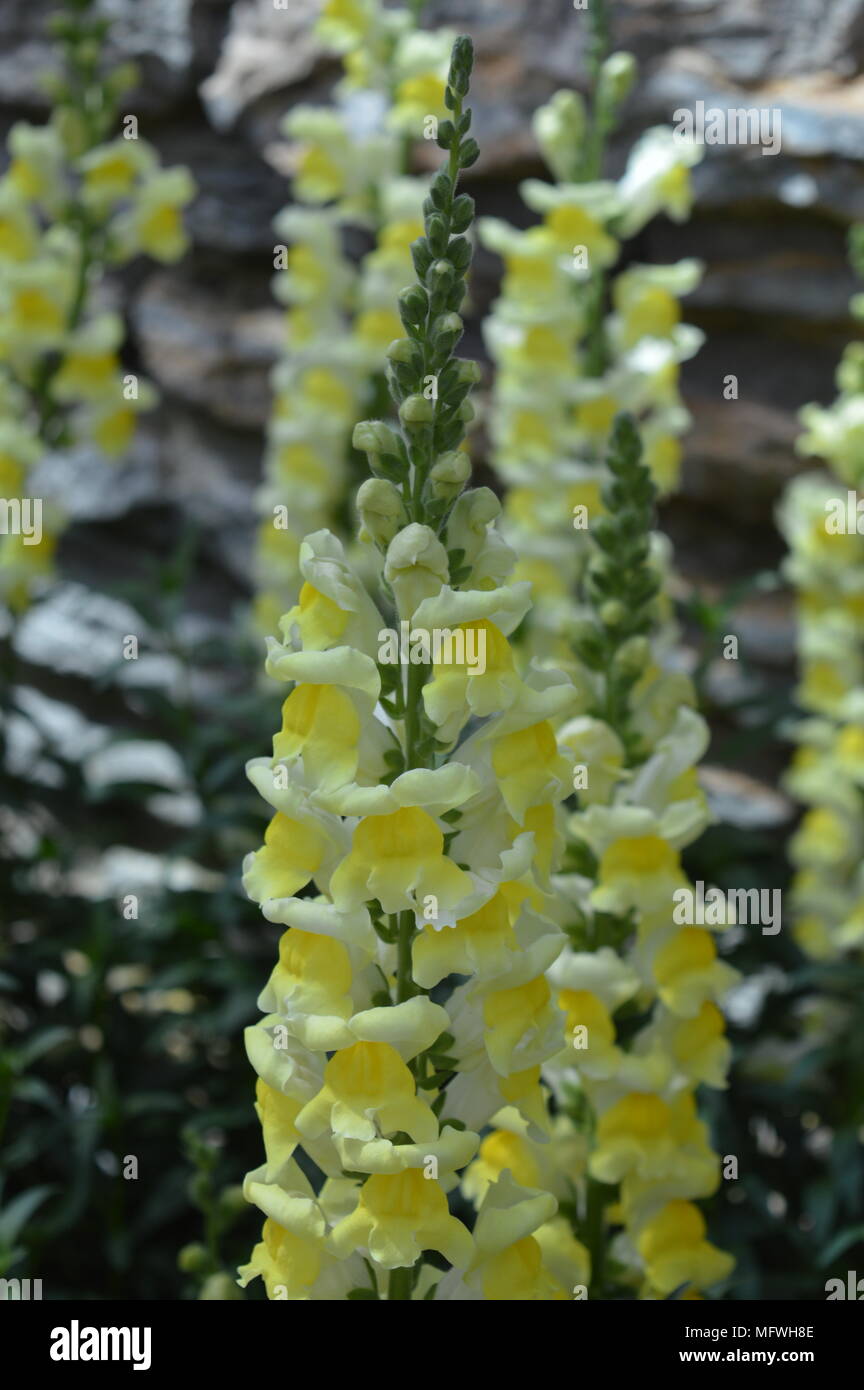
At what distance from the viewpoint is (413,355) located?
1667mm

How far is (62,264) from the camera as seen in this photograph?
3.76 metres

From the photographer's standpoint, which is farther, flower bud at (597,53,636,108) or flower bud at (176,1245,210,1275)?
flower bud at (597,53,636,108)

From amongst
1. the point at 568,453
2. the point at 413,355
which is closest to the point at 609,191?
the point at 568,453

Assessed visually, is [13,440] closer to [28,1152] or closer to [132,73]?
[132,73]

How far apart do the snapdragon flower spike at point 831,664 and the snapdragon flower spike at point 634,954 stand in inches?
56.8

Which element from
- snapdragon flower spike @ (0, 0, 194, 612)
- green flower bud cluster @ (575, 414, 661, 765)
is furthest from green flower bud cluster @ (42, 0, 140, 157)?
green flower bud cluster @ (575, 414, 661, 765)

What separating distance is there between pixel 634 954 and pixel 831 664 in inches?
68.8

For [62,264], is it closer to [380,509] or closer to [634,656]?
[634,656]

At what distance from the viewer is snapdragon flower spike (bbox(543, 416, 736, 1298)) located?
2.11 metres

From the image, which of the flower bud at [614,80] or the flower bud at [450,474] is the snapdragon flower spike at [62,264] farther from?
the flower bud at [450,474]

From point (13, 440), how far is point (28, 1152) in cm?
168

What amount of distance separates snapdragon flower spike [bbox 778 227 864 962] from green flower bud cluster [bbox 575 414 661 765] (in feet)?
4.65

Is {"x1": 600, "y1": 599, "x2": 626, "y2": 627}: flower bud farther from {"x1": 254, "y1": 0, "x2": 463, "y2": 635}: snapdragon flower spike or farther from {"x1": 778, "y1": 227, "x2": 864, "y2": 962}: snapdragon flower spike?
{"x1": 254, "y1": 0, "x2": 463, "y2": 635}: snapdragon flower spike

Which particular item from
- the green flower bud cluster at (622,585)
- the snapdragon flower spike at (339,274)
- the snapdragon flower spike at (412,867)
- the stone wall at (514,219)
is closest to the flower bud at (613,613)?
the green flower bud cluster at (622,585)
